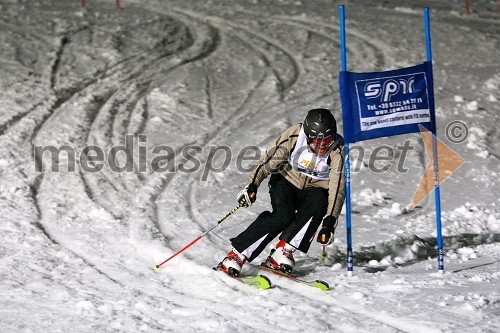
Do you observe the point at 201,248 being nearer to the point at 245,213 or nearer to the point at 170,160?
the point at 245,213

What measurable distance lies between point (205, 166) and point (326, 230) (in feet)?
12.9

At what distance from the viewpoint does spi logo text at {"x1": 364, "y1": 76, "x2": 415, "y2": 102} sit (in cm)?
664

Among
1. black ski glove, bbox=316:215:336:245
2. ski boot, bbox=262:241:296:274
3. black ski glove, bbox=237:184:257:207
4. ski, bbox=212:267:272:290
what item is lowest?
ski, bbox=212:267:272:290

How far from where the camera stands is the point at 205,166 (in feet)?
33.3

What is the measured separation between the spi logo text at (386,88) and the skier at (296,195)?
400mm

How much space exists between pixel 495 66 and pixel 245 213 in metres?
7.18

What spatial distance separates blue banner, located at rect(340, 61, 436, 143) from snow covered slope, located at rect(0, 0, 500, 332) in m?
1.25

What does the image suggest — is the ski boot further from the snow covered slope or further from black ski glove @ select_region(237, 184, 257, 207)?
black ski glove @ select_region(237, 184, 257, 207)

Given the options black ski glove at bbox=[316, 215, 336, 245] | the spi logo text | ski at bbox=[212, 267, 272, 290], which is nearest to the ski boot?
ski at bbox=[212, 267, 272, 290]

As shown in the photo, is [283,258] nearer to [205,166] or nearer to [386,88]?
[386,88]

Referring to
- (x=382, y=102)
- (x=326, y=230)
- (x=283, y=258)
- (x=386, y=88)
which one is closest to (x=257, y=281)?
(x=283, y=258)

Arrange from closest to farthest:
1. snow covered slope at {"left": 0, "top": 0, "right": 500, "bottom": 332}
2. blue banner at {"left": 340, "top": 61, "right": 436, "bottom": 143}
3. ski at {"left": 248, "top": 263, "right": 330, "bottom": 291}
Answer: snow covered slope at {"left": 0, "top": 0, "right": 500, "bottom": 332}, ski at {"left": 248, "top": 263, "right": 330, "bottom": 291}, blue banner at {"left": 340, "top": 61, "right": 436, "bottom": 143}

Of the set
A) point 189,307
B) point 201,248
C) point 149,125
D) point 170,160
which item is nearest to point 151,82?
point 149,125

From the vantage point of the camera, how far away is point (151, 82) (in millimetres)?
12766
